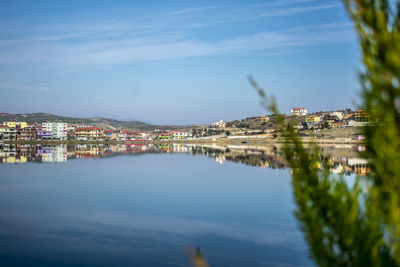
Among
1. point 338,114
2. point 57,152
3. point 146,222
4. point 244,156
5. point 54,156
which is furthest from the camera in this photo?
point 338,114

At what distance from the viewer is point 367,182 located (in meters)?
3.14

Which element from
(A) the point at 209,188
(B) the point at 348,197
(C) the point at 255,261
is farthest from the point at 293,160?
(A) the point at 209,188

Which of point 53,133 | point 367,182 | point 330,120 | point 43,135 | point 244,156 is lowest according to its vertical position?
point 244,156

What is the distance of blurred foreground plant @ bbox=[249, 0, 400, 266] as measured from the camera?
2.69 m

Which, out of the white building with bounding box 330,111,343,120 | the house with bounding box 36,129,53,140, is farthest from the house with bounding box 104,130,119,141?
the white building with bounding box 330,111,343,120

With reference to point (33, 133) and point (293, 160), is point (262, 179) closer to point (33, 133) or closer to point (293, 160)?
point (293, 160)

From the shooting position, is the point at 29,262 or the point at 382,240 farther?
the point at 29,262

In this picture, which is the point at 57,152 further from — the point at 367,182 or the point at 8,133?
the point at 367,182

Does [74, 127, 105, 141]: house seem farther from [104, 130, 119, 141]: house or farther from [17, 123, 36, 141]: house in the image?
[17, 123, 36, 141]: house

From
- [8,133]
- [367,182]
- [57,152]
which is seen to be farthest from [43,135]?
[367,182]

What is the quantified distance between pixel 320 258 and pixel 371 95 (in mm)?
1326

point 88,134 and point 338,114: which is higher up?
point 338,114

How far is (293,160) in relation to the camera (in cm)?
330

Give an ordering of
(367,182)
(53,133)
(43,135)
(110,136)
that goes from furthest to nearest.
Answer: (110,136) → (53,133) → (43,135) → (367,182)
